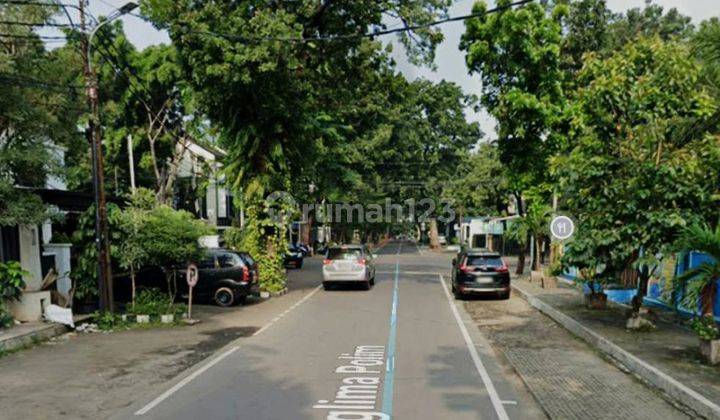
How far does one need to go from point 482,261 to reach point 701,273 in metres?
9.32

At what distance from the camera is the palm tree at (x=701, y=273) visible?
8055 mm

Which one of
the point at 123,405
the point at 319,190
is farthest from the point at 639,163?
the point at 319,190

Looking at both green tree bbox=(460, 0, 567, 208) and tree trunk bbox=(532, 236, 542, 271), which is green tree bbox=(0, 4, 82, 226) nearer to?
green tree bbox=(460, 0, 567, 208)

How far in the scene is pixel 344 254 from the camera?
20.3 m

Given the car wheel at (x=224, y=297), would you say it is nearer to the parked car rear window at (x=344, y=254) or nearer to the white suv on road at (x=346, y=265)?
the white suv on road at (x=346, y=265)

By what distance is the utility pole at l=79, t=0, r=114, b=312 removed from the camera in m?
12.4

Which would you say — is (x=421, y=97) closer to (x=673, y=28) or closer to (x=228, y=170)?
(x=673, y=28)

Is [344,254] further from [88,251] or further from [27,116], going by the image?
[27,116]

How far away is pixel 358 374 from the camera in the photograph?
8281 mm

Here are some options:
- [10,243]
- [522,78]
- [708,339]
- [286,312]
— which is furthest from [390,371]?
[522,78]

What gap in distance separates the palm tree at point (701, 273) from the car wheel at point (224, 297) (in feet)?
39.4

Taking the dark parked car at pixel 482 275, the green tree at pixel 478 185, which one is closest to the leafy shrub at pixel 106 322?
the dark parked car at pixel 482 275

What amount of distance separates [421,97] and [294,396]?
4852 cm

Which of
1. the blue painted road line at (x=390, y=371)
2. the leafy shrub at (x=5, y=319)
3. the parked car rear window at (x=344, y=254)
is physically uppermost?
the parked car rear window at (x=344, y=254)
